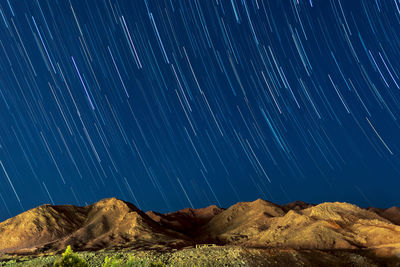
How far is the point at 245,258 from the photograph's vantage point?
121 feet

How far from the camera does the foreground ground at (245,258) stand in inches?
1458

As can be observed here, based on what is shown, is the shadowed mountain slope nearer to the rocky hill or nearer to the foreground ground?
the rocky hill

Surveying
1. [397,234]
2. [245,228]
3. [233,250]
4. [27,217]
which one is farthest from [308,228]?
[27,217]

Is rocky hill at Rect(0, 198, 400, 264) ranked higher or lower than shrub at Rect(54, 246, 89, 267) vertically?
lower

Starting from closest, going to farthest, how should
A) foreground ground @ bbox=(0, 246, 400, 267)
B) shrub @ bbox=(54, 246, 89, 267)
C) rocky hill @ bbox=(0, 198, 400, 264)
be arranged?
shrub @ bbox=(54, 246, 89, 267), foreground ground @ bbox=(0, 246, 400, 267), rocky hill @ bbox=(0, 198, 400, 264)

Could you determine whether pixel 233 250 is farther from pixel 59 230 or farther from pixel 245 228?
pixel 59 230

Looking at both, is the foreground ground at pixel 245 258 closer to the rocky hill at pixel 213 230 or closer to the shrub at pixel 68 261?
the rocky hill at pixel 213 230

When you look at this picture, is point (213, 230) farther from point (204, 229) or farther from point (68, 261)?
point (68, 261)

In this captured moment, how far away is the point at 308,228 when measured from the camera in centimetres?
5881

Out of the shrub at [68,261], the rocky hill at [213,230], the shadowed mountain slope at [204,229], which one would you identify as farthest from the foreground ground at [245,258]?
the shrub at [68,261]

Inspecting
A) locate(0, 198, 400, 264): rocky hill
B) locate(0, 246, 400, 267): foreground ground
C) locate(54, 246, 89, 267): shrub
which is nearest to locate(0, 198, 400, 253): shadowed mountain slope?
locate(0, 198, 400, 264): rocky hill

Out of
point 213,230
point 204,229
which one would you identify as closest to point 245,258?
point 213,230

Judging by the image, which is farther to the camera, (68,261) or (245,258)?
(245,258)

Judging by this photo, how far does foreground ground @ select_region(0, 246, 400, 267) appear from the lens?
37.0 m
